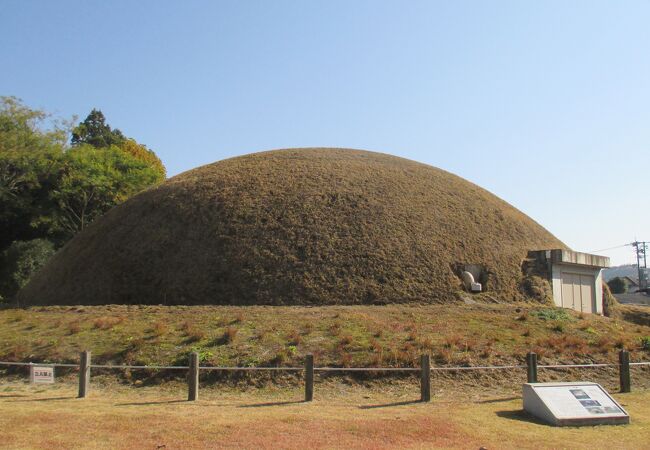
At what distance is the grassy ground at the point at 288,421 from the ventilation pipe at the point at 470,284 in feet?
34.1

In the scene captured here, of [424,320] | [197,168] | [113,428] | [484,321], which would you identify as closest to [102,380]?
[113,428]

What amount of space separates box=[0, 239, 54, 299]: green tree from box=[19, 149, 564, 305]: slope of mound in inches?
230

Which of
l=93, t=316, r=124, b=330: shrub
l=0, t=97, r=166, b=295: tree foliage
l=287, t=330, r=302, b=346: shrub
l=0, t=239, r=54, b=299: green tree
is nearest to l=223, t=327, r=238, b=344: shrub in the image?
l=287, t=330, r=302, b=346: shrub

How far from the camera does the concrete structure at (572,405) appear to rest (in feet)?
31.4

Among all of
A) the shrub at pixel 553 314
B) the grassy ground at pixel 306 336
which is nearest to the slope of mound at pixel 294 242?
the grassy ground at pixel 306 336

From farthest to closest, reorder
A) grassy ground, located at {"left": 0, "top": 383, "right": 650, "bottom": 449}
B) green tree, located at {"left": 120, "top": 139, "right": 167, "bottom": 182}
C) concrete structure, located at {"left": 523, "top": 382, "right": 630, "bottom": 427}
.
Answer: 1. green tree, located at {"left": 120, "top": 139, "right": 167, "bottom": 182}
2. concrete structure, located at {"left": 523, "top": 382, "right": 630, "bottom": 427}
3. grassy ground, located at {"left": 0, "top": 383, "right": 650, "bottom": 449}

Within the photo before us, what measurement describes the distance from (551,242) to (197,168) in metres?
20.1

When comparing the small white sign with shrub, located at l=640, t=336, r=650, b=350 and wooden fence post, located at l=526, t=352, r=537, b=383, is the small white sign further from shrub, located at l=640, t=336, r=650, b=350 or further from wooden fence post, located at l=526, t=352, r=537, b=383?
shrub, located at l=640, t=336, r=650, b=350

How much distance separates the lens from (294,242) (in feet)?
77.3

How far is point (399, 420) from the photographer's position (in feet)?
32.1

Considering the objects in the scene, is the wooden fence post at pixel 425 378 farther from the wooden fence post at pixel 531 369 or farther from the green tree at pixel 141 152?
the green tree at pixel 141 152

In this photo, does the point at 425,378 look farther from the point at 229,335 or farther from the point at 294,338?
the point at 229,335

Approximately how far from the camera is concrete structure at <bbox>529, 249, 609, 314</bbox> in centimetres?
2469

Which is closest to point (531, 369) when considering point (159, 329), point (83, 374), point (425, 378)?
point (425, 378)
